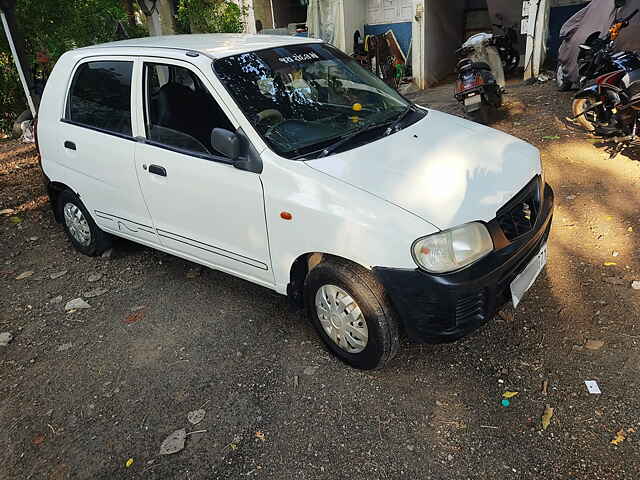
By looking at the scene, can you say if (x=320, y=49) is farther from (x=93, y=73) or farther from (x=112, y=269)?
(x=112, y=269)

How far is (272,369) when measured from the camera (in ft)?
9.84

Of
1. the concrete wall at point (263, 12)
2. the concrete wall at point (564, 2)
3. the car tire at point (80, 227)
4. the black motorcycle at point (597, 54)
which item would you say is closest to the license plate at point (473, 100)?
the black motorcycle at point (597, 54)

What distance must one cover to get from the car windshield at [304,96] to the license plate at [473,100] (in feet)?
11.1

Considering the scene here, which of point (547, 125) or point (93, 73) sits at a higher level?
point (93, 73)

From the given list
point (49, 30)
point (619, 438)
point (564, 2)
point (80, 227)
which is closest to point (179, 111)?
point (80, 227)

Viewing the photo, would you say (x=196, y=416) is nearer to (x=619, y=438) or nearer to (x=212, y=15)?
(x=619, y=438)

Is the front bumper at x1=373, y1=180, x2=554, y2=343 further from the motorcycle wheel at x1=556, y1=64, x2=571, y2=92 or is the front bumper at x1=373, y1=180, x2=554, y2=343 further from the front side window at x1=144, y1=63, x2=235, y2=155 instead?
the motorcycle wheel at x1=556, y1=64, x2=571, y2=92

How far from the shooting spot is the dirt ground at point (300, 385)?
2.36m

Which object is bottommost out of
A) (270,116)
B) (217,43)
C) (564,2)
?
(270,116)

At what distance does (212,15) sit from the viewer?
11.5 meters

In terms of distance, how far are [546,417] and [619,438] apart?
1.04 feet

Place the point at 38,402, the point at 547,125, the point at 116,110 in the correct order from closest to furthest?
the point at 38,402 → the point at 116,110 → the point at 547,125

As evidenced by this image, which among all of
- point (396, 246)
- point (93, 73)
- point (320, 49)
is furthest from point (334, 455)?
Result: point (93, 73)

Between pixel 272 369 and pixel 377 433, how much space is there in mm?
800
